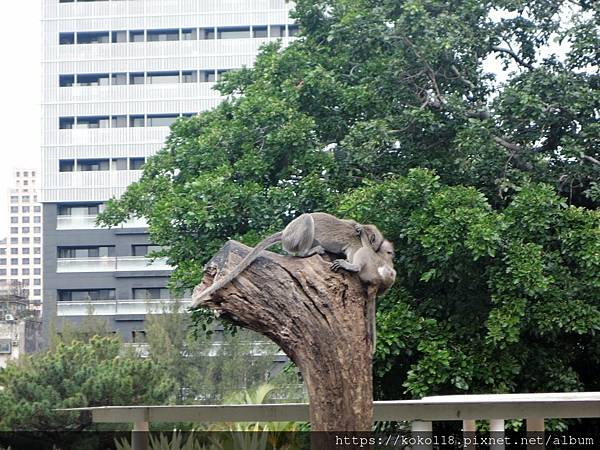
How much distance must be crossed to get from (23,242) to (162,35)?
33.3 metres

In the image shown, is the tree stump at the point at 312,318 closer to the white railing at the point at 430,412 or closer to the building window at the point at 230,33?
the white railing at the point at 430,412

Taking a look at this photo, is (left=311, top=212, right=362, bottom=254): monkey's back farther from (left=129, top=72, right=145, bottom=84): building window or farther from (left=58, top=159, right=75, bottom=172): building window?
(left=129, top=72, right=145, bottom=84): building window

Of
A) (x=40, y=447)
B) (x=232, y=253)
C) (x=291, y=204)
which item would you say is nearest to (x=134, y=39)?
(x=40, y=447)

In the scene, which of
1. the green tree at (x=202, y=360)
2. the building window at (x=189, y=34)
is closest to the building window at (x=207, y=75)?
the building window at (x=189, y=34)

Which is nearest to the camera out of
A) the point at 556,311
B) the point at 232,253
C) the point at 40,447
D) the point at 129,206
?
the point at 232,253

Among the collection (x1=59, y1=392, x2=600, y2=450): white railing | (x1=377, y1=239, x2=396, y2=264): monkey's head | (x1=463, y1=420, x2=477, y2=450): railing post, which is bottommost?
(x1=463, y1=420, x2=477, y2=450): railing post

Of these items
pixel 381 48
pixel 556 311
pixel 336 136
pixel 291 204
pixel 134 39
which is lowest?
pixel 556 311

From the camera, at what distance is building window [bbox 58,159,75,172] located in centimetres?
3528

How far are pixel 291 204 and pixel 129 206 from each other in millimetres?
2639

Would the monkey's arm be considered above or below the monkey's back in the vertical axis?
below

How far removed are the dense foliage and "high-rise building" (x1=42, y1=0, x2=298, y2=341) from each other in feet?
76.8

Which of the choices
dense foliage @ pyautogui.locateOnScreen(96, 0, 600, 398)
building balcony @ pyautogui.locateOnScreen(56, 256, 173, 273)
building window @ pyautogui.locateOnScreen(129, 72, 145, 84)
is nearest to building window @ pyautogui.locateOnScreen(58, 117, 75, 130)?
building window @ pyautogui.locateOnScreen(129, 72, 145, 84)

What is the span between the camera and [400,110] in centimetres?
1084

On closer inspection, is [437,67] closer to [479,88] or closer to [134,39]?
[479,88]
